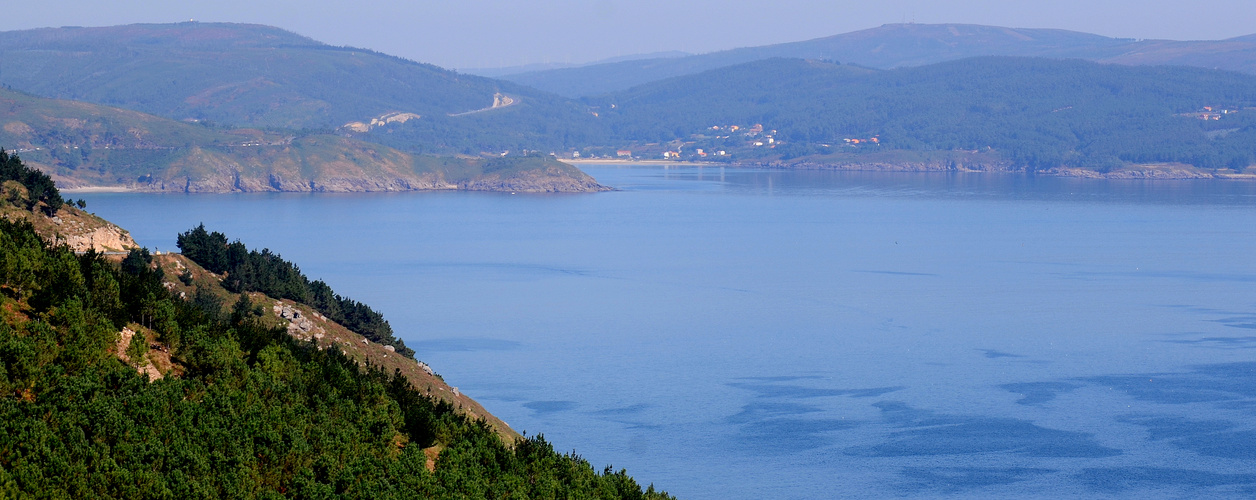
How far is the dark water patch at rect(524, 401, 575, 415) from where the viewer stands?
30.2 meters

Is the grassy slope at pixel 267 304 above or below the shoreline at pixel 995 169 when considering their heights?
above

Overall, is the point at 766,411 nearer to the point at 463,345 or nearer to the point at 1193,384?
the point at 1193,384

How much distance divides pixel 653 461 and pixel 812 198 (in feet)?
281

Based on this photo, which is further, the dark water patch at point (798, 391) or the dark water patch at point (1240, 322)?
the dark water patch at point (1240, 322)

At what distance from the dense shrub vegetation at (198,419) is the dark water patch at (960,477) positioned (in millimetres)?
9379

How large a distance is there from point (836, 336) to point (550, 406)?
1287cm

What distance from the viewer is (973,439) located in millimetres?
27781

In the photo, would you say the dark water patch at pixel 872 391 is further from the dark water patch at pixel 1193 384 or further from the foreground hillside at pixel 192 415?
the foreground hillside at pixel 192 415

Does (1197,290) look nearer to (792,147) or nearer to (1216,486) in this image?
(1216,486)

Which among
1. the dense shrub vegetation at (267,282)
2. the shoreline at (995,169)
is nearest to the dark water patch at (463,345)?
the dense shrub vegetation at (267,282)

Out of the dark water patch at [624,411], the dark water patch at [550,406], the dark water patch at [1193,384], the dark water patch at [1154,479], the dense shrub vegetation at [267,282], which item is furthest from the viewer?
the dark water patch at [1193,384]

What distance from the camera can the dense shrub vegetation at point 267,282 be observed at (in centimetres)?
2558

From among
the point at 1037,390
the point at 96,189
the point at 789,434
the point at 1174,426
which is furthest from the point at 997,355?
the point at 96,189

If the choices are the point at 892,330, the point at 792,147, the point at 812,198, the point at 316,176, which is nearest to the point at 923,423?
the point at 892,330
